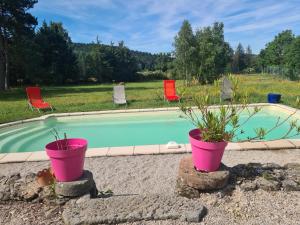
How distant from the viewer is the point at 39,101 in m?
11.6

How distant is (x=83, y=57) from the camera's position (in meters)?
38.7

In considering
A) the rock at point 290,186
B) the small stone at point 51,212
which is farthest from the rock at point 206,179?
the small stone at point 51,212

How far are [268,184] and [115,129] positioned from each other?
6.78 metres

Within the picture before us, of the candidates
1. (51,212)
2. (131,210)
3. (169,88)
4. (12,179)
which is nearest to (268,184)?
(131,210)

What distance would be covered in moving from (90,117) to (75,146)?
23.0 ft

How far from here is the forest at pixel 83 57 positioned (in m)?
21.1

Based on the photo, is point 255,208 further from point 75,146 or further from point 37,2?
point 37,2

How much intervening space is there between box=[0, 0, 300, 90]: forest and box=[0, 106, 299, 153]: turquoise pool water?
3663 millimetres

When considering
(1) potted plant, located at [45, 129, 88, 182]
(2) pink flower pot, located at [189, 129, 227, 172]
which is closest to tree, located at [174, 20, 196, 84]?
(2) pink flower pot, located at [189, 129, 227, 172]

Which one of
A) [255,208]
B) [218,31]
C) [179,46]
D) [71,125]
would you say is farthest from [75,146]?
[218,31]

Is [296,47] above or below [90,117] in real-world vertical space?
above

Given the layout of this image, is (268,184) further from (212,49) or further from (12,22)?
(212,49)

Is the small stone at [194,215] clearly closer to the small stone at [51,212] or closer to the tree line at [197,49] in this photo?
the small stone at [51,212]

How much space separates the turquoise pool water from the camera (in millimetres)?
7984
